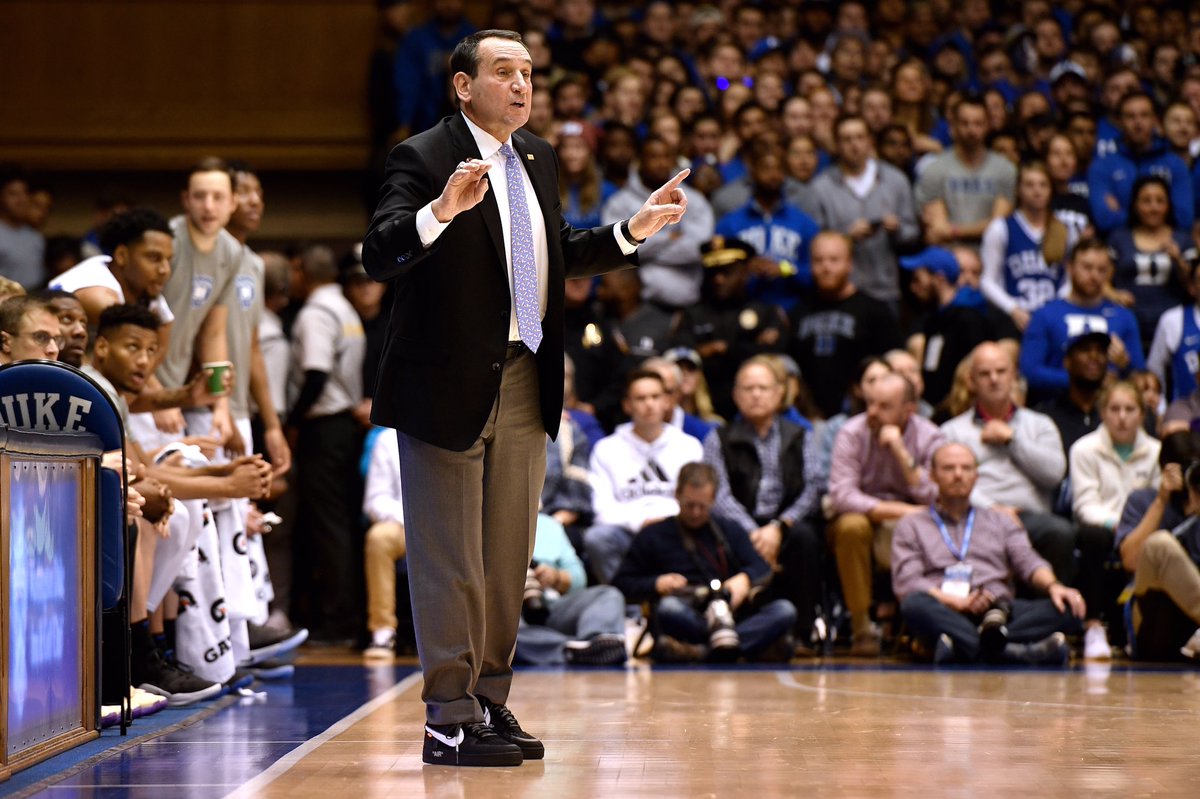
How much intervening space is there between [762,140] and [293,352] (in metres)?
3.06

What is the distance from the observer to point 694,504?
769 cm

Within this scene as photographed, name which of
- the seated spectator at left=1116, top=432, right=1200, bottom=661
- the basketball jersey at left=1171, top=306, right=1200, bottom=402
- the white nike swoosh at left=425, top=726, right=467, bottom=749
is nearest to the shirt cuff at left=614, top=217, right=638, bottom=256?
the white nike swoosh at left=425, top=726, right=467, bottom=749

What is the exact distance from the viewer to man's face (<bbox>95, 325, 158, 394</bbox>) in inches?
225

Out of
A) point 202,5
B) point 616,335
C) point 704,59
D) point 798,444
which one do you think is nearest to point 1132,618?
point 798,444

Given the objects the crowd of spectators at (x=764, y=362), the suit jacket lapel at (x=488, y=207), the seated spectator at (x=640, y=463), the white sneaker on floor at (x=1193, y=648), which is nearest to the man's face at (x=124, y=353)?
the crowd of spectators at (x=764, y=362)

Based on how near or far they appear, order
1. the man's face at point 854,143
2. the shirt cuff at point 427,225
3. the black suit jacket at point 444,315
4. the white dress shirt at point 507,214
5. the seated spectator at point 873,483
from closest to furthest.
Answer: the shirt cuff at point 427,225 → the black suit jacket at point 444,315 → the white dress shirt at point 507,214 → the seated spectator at point 873,483 → the man's face at point 854,143

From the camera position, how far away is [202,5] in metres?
12.3

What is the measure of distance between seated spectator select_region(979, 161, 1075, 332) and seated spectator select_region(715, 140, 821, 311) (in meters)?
1.08

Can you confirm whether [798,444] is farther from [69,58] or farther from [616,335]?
[69,58]

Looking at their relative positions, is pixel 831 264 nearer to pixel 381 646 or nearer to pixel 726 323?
pixel 726 323

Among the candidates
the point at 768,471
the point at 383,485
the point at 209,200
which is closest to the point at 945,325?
the point at 768,471

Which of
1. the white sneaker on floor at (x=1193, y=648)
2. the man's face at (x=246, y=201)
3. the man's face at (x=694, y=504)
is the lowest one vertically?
the white sneaker on floor at (x=1193, y=648)

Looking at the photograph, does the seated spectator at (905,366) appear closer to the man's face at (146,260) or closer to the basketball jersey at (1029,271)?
A: the basketball jersey at (1029,271)

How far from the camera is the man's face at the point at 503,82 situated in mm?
4207
